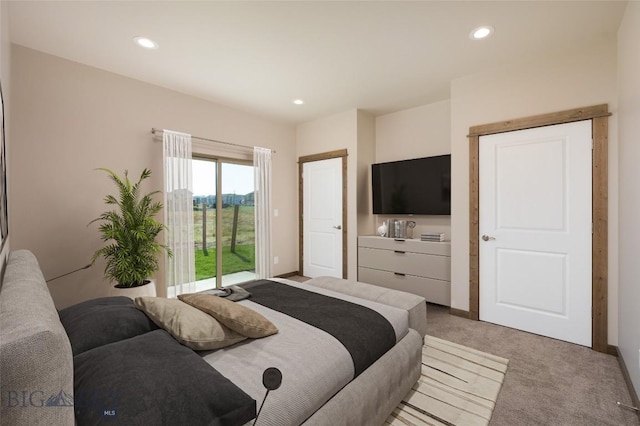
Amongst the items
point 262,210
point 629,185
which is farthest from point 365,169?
point 629,185

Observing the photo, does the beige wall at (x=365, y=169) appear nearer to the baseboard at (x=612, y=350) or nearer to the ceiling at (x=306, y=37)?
the ceiling at (x=306, y=37)

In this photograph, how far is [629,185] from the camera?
1983 mm

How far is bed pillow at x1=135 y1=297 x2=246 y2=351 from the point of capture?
128 centimetres

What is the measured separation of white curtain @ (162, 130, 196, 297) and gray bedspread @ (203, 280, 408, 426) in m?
2.46

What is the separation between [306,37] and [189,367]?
2.55 meters

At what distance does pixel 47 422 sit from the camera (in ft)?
2.08

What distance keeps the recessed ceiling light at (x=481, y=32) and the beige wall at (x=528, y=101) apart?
28.1 inches

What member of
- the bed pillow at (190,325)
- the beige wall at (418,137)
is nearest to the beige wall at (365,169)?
the beige wall at (418,137)

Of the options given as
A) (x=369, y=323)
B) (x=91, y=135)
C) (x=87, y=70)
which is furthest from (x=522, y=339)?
(x=87, y=70)

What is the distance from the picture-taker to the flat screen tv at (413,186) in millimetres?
3660

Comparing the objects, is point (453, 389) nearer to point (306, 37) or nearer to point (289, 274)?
point (306, 37)

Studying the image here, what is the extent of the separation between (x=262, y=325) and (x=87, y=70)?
3.33 m

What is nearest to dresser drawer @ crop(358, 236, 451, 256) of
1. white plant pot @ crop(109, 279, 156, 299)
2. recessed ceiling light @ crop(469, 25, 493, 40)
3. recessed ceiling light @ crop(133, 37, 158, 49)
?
recessed ceiling light @ crop(469, 25, 493, 40)

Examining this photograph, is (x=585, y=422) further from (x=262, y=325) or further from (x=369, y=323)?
(x=262, y=325)
